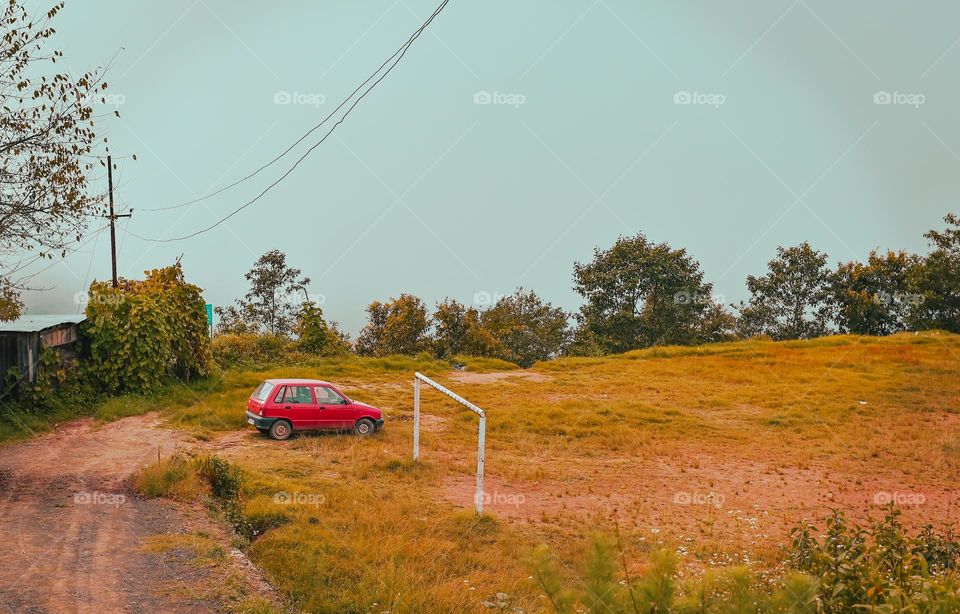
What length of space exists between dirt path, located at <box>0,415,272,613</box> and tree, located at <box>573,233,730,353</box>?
99.9ft

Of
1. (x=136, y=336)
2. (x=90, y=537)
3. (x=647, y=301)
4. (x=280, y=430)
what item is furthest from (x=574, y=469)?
(x=647, y=301)

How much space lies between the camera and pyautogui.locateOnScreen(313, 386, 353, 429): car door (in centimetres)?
1759

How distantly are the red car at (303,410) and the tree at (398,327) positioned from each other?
55.2 feet

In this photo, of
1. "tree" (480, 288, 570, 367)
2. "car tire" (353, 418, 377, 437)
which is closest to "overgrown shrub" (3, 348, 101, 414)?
"car tire" (353, 418, 377, 437)

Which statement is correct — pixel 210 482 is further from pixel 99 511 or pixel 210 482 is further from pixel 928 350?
pixel 928 350

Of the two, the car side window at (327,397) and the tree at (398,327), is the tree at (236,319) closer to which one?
the tree at (398,327)

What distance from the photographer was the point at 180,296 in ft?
73.6

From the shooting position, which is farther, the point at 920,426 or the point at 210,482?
the point at 920,426

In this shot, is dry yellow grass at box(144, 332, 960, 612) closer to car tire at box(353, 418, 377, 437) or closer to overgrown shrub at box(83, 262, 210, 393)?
car tire at box(353, 418, 377, 437)

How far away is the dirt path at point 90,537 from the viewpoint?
762 cm

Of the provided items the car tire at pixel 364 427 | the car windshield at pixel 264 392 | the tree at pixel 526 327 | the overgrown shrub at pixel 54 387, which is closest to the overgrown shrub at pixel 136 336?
the overgrown shrub at pixel 54 387

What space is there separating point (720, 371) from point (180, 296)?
20276 mm

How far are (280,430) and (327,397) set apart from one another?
1309mm

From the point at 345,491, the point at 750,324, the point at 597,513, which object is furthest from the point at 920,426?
the point at 750,324
